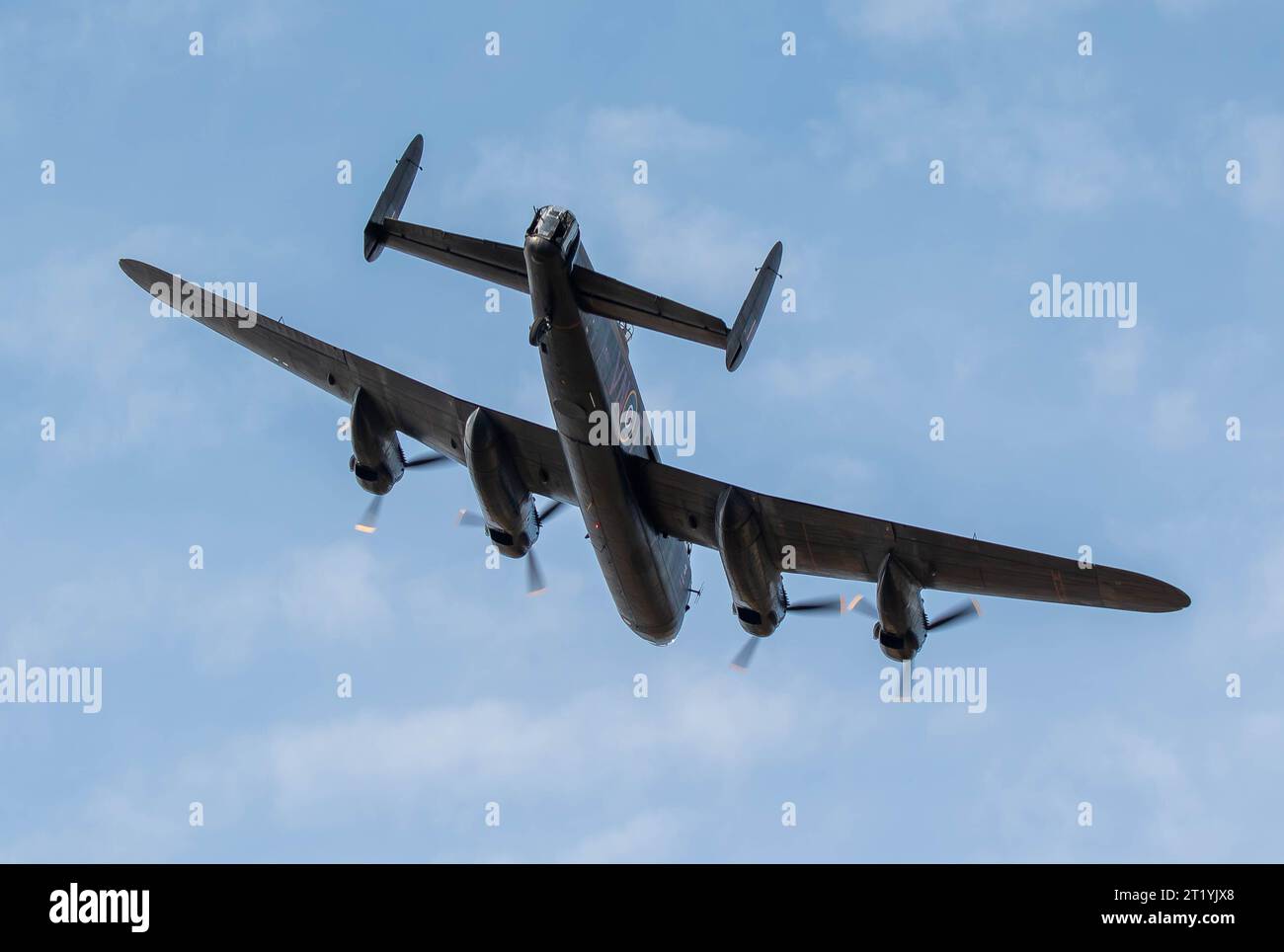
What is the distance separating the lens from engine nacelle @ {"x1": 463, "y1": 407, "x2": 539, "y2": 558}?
3791 cm

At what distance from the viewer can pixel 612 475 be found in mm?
36188

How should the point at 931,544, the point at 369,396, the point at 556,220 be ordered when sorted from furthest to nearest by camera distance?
the point at 369,396 < the point at 931,544 < the point at 556,220

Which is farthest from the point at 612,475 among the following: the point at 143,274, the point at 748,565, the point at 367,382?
the point at 143,274

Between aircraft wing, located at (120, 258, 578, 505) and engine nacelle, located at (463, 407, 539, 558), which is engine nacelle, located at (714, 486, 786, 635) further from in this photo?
engine nacelle, located at (463, 407, 539, 558)

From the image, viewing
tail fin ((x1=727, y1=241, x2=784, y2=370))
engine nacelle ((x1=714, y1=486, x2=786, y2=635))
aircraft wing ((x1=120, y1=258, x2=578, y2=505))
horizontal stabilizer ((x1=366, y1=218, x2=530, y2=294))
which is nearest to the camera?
tail fin ((x1=727, y1=241, x2=784, y2=370))

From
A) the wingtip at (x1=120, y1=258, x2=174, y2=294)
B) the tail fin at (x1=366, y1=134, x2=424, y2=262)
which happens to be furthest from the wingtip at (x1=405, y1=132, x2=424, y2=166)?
the wingtip at (x1=120, y1=258, x2=174, y2=294)

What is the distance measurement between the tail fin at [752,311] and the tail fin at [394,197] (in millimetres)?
7997

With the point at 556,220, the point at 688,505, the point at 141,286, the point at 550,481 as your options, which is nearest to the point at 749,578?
the point at 688,505

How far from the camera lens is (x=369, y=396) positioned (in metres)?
39.6

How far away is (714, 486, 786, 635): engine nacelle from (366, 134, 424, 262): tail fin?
10.0 metres

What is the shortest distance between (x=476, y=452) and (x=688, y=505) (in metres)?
5.25

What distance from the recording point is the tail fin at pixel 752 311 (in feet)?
103

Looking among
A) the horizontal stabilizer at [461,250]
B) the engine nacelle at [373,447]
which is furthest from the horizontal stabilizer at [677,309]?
the engine nacelle at [373,447]

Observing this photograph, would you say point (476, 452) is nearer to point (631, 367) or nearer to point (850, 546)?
point (631, 367)
